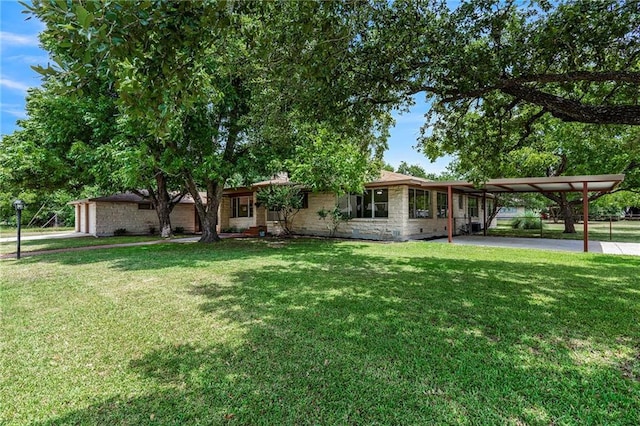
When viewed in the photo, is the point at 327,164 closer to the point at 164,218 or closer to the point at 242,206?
the point at 242,206

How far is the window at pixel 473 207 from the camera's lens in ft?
68.2

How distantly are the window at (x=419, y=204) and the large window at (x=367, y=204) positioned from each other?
1.18 metres

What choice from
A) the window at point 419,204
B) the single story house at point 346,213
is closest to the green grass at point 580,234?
the single story house at point 346,213

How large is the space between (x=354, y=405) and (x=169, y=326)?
109 inches

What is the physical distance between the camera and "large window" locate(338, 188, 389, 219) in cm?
1486

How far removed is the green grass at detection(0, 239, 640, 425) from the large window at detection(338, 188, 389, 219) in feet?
26.2

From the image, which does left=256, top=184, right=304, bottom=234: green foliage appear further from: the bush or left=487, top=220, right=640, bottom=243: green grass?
the bush

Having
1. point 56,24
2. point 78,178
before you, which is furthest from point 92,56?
point 78,178

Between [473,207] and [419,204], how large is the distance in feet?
25.7

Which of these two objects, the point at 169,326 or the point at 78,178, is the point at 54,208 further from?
the point at 169,326

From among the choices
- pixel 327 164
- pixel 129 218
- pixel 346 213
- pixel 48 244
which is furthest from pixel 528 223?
pixel 48 244

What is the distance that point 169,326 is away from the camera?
4.21 m

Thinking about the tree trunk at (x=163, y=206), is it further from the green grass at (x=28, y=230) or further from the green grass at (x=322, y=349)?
the green grass at (x=322, y=349)

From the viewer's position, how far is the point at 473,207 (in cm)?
2145
